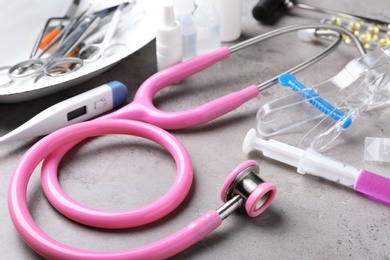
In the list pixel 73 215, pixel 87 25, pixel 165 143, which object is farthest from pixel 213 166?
pixel 87 25

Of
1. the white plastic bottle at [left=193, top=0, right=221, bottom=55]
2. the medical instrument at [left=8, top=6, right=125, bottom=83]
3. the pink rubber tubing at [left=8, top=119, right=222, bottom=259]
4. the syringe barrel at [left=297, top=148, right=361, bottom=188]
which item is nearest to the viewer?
the pink rubber tubing at [left=8, top=119, right=222, bottom=259]

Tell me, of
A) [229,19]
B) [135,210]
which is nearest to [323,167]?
[135,210]

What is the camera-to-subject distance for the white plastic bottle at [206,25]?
93 centimetres

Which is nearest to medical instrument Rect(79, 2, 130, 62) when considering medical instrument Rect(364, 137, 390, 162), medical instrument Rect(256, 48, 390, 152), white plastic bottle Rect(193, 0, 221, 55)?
white plastic bottle Rect(193, 0, 221, 55)

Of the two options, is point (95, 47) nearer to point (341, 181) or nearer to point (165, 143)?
point (165, 143)

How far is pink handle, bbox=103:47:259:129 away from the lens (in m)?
0.79

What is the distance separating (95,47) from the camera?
2.94 ft

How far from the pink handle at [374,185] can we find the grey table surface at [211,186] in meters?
0.01

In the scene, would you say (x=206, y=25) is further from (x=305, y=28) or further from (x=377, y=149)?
(x=377, y=149)

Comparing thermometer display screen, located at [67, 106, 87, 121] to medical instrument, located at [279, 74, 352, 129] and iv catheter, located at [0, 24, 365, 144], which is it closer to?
iv catheter, located at [0, 24, 365, 144]

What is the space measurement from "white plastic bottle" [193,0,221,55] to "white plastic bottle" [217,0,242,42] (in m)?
0.03

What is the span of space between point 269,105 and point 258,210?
0.19m

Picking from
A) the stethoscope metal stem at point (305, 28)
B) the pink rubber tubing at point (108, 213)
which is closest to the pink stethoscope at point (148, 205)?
the pink rubber tubing at point (108, 213)

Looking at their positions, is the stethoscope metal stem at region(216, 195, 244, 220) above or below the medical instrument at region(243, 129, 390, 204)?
above
